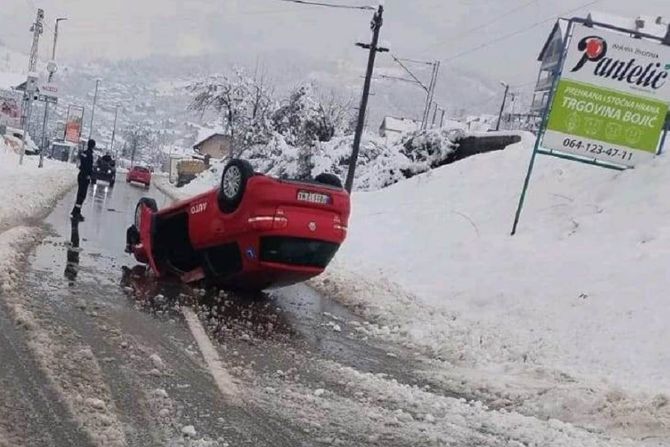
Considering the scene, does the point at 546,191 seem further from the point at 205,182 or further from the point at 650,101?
the point at 205,182

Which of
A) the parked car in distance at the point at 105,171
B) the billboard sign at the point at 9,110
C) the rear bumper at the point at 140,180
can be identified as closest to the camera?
the parked car in distance at the point at 105,171

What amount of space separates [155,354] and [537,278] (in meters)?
6.26

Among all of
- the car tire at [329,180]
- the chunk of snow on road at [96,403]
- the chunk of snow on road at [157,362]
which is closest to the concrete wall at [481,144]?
the car tire at [329,180]

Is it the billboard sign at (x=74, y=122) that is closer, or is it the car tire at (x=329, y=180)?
the car tire at (x=329, y=180)

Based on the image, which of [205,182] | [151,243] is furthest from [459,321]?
[205,182]

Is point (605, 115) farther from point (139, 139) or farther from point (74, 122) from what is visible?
point (139, 139)

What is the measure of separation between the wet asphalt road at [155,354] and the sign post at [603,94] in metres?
A: 5.35

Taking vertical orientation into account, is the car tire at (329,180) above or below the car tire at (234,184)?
above

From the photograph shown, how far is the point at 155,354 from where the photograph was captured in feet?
18.7

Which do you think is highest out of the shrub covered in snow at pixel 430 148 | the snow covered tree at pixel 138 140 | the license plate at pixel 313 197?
the shrub covered in snow at pixel 430 148

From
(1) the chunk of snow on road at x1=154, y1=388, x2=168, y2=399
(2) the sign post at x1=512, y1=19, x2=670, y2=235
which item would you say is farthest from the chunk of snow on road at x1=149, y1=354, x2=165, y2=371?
(2) the sign post at x1=512, y1=19, x2=670, y2=235

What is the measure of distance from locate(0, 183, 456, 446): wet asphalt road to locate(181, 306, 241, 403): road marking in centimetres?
6

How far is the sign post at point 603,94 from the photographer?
12.1 metres

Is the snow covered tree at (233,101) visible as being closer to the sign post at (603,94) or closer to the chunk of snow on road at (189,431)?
the sign post at (603,94)
